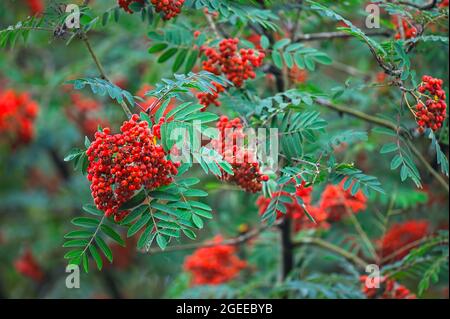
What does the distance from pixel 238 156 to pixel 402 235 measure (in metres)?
1.81

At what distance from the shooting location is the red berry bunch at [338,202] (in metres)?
2.87

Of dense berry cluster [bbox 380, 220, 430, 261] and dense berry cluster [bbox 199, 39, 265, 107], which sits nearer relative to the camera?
dense berry cluster [bbox 199, 39, 265, 107]

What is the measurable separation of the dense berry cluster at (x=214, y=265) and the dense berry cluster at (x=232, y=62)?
1.30 m

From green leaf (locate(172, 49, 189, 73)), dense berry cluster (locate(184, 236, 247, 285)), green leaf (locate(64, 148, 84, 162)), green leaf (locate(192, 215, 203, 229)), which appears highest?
green leaf (locate(172, 49, 189, 73))

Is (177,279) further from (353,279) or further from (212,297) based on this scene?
(353,279)

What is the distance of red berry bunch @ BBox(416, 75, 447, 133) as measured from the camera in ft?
6.44

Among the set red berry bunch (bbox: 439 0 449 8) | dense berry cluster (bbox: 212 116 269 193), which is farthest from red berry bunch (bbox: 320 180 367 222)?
dense berry cluster (bbox: 212 116 269 193)

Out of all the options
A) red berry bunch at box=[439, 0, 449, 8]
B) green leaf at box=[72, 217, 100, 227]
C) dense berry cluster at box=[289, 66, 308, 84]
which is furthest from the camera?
dense berry cluster at box=[289, 66, 308, 84]

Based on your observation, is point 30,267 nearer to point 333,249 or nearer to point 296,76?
point 333,249

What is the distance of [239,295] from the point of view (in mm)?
2877

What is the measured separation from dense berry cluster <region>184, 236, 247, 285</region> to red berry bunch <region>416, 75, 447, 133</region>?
5.21ft

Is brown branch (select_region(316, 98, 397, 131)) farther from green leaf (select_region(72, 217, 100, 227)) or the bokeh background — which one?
green leaf (select_region(72, 217, 100, 227))

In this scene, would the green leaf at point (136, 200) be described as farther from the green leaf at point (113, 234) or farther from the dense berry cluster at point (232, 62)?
the dense berry cluster at point (232, 62)
